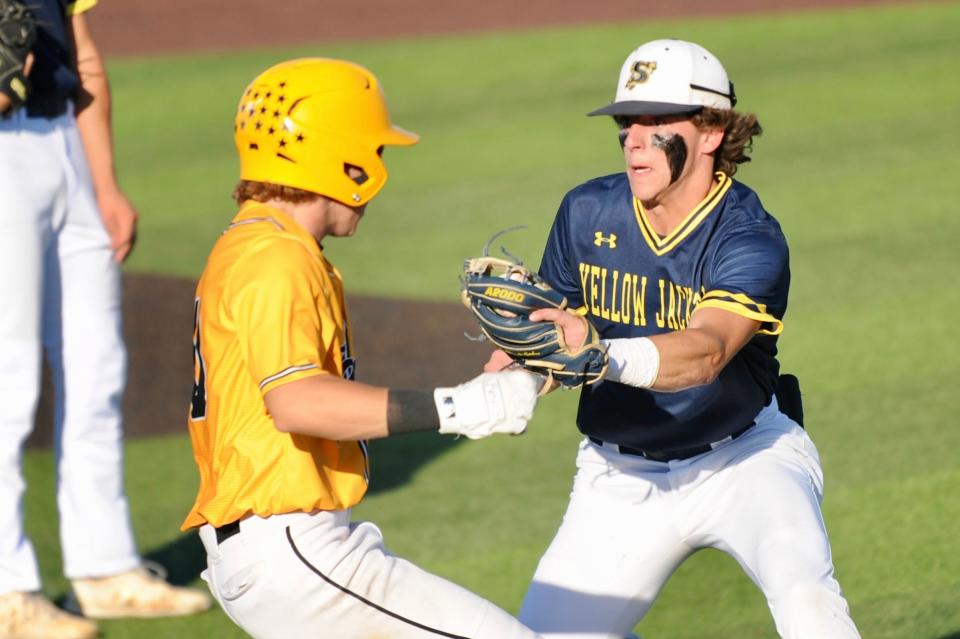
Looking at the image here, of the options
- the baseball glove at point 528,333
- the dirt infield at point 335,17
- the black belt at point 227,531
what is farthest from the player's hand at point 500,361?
the dirt infield at point 335,17

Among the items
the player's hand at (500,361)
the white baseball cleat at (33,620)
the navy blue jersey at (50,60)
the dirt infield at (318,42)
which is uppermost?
the navy blue jersey at (50,60)

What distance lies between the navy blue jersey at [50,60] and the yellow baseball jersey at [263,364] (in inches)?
80.2

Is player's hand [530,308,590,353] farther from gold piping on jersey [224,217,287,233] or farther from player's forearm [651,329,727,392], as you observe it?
gold piping on jersey [224,217,287,233]

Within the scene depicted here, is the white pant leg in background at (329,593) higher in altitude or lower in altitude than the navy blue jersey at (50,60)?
lower

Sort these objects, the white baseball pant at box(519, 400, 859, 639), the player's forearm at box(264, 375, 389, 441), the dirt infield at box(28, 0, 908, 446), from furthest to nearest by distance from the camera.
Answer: the dirt infield at box(28, 0, 908, 446), the white baseball pant at box(519, 400, 859, 639), the player's forearm at box(264, 375, 389, 441)

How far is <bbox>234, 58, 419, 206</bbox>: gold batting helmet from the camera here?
368 cm

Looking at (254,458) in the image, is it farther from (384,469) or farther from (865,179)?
(865,179)

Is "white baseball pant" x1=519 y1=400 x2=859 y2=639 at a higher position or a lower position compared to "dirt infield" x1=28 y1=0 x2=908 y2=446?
higher

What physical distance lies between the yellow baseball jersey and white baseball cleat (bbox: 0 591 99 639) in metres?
1.91

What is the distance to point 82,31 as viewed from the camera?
5.64 m

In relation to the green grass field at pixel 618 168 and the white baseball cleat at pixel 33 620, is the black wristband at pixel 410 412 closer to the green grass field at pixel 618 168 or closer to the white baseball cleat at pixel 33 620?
the green grass field at pixel 618 168

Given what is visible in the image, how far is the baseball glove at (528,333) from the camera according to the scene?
3.47 meters

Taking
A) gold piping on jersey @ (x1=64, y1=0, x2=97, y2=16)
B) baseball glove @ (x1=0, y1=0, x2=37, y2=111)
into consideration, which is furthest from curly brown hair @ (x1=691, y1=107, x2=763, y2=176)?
gold piping on jersey @ (x1=64, y1=0, x2=97, y2=16)

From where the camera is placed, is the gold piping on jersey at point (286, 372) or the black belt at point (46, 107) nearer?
the gold piping on jersey at point (286, 372)
